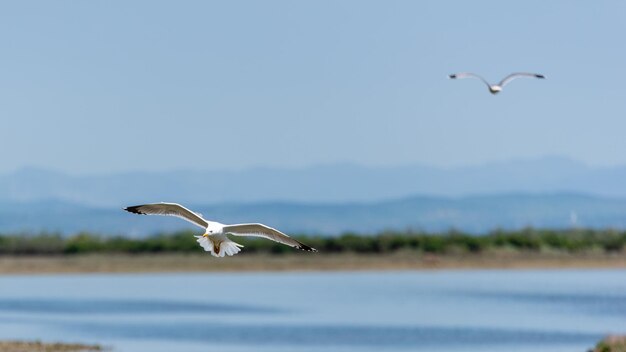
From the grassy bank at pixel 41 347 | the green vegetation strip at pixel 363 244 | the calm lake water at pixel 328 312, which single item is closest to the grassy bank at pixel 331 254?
the green vegetation strip at pixel 363 244

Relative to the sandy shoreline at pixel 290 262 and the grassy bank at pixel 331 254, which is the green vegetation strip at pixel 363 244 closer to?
the grassy bank at pixel 331 254

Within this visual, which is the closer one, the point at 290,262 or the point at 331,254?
the point at 290,262

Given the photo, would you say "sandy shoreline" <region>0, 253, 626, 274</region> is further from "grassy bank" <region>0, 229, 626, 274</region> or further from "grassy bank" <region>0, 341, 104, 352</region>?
"grassy bank" <region>0, 341, 104, 352</region>

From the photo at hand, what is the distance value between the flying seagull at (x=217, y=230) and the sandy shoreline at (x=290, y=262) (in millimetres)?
60459

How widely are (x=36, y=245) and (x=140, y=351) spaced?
50099 mm

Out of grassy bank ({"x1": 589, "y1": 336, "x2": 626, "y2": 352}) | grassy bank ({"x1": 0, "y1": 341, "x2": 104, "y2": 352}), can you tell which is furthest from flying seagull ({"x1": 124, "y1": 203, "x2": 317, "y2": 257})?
grassy bank ({"x1": 0, "y1": 341, "x2": 104, "y2": 352})

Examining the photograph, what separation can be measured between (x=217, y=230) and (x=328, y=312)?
3236cm

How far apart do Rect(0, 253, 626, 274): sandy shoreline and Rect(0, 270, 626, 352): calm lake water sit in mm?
1592

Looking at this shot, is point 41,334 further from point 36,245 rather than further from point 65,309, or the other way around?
point 36,245

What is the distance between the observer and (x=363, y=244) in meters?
87.5

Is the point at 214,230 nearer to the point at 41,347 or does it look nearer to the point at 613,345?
the point at 613,345

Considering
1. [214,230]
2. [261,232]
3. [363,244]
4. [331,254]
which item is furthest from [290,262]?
[261,232]

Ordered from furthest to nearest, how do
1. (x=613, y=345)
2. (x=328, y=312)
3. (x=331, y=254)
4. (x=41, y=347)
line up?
(x=331, y=254) → (x=328, y=312) → (x=41, y=347) → (x=613, y=345)

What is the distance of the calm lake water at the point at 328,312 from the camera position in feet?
141
